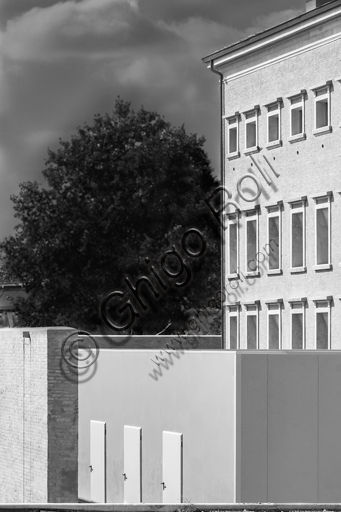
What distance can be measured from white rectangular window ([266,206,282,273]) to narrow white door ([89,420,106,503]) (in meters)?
12.1

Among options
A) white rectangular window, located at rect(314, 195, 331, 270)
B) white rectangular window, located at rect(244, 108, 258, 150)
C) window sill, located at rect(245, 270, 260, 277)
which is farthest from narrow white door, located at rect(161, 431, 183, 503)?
white rectangular window, located at rect(244, 108, 258, 150)

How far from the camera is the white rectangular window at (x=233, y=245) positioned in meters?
49.6

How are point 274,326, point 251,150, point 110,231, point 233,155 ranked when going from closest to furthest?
point 274,326, point 251,150, point 233,155, point 110,231

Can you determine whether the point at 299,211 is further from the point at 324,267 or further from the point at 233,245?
the point at 233,245

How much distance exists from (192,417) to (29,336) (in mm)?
6872

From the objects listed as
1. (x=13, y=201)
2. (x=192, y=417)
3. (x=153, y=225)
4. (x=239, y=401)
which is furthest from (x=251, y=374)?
(x=13, y=201)

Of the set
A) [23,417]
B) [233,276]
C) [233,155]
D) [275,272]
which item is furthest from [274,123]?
[23,417]

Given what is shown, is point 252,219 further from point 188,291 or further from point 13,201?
point 13,201

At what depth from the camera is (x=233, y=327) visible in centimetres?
5000

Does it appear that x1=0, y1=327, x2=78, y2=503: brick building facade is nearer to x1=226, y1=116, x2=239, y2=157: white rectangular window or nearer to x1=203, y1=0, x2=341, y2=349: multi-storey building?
x1=203, y1=0, x2=341, y2=349: multi-storey building

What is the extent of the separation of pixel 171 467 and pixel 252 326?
17201 mm

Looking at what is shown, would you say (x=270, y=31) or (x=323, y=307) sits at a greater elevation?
(x=270, y=31)

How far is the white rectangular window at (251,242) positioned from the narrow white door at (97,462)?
518 inches

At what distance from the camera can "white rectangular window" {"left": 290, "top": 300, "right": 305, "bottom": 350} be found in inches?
1736
